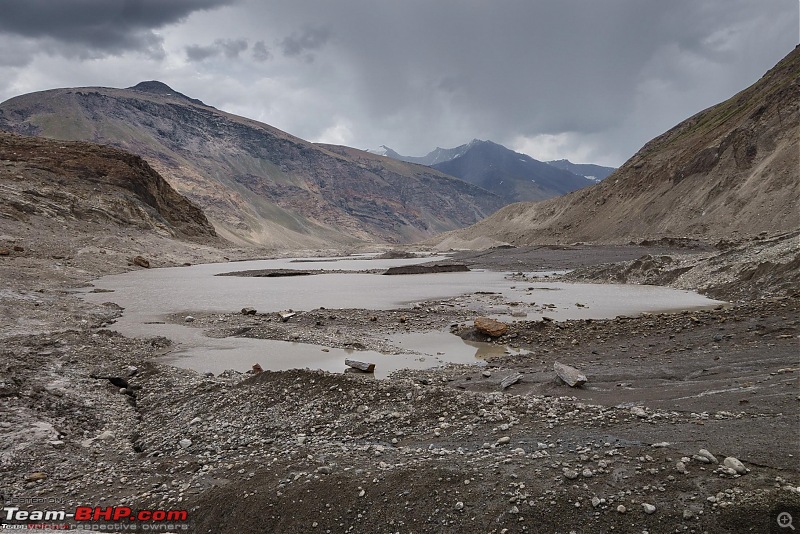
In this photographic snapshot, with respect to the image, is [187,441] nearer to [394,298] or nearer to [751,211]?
[394,298]

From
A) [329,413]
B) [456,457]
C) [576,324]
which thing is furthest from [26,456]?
[576,324]

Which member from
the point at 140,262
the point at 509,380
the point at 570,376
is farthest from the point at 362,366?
the point at 140,262

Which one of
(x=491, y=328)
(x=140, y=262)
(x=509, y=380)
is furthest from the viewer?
(x=140, y=262)

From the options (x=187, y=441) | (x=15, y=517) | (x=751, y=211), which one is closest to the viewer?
(x=15, y=517)

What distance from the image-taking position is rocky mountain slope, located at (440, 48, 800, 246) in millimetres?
57219

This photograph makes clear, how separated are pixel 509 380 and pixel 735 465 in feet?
17.2

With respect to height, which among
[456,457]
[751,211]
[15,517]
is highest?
[751,211]

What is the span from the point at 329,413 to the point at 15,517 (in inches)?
180

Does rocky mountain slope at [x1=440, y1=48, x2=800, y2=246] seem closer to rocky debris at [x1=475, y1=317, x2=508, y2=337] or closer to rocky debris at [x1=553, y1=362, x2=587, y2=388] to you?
rocky debris at [x1=475, y1=317, x2=508, y2=337]

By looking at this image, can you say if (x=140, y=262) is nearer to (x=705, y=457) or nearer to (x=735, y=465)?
(x=705, y=457)

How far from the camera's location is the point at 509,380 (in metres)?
9.88

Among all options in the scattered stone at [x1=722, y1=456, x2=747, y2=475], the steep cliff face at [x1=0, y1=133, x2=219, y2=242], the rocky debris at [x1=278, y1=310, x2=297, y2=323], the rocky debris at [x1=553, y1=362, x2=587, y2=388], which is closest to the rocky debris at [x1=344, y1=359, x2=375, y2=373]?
the rocky debris at [x1=553, y1=362, x2=587, y2=388]

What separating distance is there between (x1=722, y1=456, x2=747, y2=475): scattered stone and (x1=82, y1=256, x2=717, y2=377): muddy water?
788 cm

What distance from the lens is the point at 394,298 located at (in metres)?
27.3
